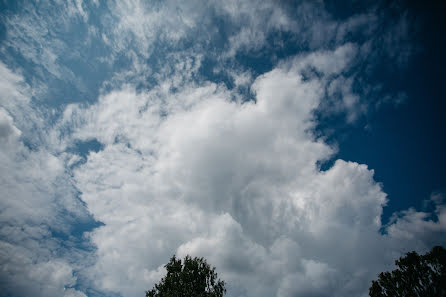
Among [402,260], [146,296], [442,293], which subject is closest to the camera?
[442,293]

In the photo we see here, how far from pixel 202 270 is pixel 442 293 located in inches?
1407

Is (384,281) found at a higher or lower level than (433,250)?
lower

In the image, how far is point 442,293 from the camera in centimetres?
2648

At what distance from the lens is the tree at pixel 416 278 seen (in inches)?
1088

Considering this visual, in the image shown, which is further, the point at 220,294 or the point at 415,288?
the point at 220,294

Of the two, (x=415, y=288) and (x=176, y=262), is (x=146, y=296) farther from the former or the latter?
(x=415, y=288)

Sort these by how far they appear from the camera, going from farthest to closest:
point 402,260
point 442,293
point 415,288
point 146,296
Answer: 1. point 146,296
2. point 402,260
3. point 415,288
4. point 442,293

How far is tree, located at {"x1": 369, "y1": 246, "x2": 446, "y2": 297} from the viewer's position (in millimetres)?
27641

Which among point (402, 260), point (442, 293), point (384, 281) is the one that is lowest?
point (442, 293)

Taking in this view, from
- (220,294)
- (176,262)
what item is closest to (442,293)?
(220,294)

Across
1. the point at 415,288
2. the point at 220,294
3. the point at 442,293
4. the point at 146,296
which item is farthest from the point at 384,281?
the point at 146,296

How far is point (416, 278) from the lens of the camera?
29328 millimetres

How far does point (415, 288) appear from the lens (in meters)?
28.9

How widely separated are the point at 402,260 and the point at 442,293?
17.8 ft
